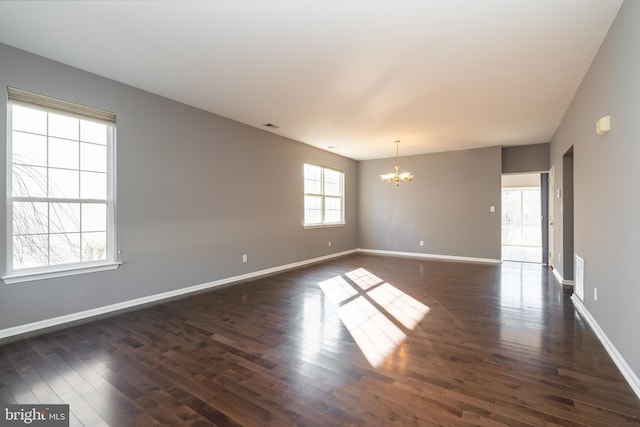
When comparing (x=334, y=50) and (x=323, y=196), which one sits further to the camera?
(x=323, y=196)

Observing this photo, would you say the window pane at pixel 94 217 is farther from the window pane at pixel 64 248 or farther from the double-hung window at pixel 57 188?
the window pane at pixel 64 248

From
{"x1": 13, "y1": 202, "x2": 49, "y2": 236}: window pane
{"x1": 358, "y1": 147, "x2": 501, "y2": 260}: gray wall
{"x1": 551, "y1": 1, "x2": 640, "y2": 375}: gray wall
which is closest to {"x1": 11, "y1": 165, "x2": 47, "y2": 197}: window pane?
{"x1": 13, "y1": 202, "x2": 49, "y2": 236}: window pane

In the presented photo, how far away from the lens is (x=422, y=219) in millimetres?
7926

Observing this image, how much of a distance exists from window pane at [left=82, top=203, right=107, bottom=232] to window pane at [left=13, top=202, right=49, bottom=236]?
33 cm

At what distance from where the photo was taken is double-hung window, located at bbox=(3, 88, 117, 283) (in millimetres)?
2949

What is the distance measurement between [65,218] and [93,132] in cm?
103

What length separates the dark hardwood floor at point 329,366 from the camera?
179 cm

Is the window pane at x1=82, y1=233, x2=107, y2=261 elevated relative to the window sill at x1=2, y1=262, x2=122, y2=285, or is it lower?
elevated

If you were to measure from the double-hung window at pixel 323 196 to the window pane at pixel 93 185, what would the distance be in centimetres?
395

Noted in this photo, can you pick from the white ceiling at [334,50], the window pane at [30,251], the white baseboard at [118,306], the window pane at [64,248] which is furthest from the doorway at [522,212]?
the window pane at [30,251]

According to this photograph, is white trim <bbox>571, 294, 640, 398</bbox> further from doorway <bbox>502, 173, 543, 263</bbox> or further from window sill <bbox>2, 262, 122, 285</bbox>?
doorway <bbox>502, 173, 543, 263</bbox>

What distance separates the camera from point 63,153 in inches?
129

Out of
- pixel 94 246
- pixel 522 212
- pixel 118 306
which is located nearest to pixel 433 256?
pixel 522 212

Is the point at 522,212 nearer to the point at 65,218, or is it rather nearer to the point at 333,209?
the point at 333,209
